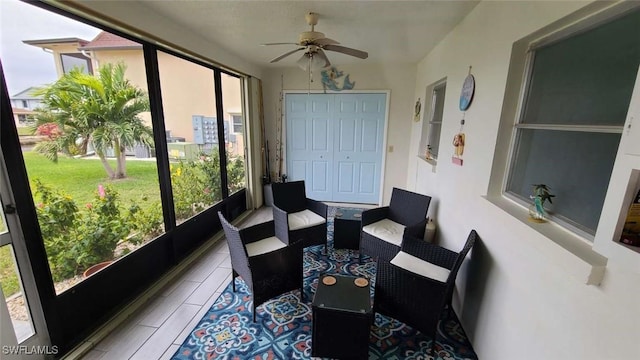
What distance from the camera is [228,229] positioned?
6.50 ft

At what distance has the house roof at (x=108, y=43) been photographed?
1793 millimetres

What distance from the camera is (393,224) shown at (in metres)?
2.76

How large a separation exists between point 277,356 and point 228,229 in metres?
0.95

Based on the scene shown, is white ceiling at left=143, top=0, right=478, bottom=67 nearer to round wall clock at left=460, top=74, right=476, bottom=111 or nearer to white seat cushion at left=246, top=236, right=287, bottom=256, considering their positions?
round wall clock at left=460, top=74, right=476, bottom=111

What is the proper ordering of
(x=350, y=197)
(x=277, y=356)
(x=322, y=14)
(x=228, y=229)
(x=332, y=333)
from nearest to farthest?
(x=332, y=333), (x=277, y=356), (x=228, y=229), (x=322, y=14), (x=350, y=197)

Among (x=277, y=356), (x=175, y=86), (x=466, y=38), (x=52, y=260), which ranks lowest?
(x=277, y=356)

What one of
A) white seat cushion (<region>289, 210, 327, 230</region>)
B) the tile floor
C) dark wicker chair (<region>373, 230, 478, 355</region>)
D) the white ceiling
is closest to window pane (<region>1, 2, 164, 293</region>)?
the tile floor

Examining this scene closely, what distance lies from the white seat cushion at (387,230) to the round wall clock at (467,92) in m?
1.28

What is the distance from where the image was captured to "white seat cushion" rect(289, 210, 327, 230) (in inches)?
108

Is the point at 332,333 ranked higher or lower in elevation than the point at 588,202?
lower

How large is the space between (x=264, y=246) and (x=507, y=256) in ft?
5.80

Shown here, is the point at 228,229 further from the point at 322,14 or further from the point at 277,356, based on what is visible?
the point at 322,14

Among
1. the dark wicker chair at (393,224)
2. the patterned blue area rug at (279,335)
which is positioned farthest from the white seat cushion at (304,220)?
the patterned blue area rug at (279,335)

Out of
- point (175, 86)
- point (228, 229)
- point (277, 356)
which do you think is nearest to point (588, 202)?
point (277, 356)
